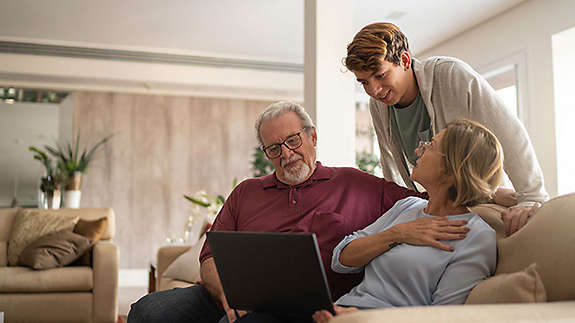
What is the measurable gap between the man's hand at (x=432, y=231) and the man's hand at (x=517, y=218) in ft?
0.47

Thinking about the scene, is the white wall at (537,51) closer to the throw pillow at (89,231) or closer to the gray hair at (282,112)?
the gray hair at (282,112)

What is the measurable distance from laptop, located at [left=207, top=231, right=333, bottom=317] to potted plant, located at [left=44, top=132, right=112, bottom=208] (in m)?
4.85

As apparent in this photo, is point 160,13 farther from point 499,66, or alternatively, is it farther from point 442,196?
point 442,196

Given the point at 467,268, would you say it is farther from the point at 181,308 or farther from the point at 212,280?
the point at 181,308

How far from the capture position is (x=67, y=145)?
7113 mm

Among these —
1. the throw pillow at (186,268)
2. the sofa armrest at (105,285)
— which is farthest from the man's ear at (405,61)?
the sofa armrest at (105,285)

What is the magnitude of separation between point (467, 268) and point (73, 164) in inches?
226

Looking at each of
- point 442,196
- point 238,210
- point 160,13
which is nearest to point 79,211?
point 160,13

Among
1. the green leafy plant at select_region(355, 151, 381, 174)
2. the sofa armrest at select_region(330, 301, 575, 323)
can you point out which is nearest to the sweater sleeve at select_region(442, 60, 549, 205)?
the sofa armrest at select_region(330, 301, 575, 323)

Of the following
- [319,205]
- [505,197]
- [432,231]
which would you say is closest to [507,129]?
[505,197]

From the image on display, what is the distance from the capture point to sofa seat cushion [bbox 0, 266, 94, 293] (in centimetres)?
405

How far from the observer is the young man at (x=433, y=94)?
5.59 feet

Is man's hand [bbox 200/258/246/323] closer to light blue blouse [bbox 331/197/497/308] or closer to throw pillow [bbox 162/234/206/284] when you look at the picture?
light blue blouse [bbox 331/197/497/308]

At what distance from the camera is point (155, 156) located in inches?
288
